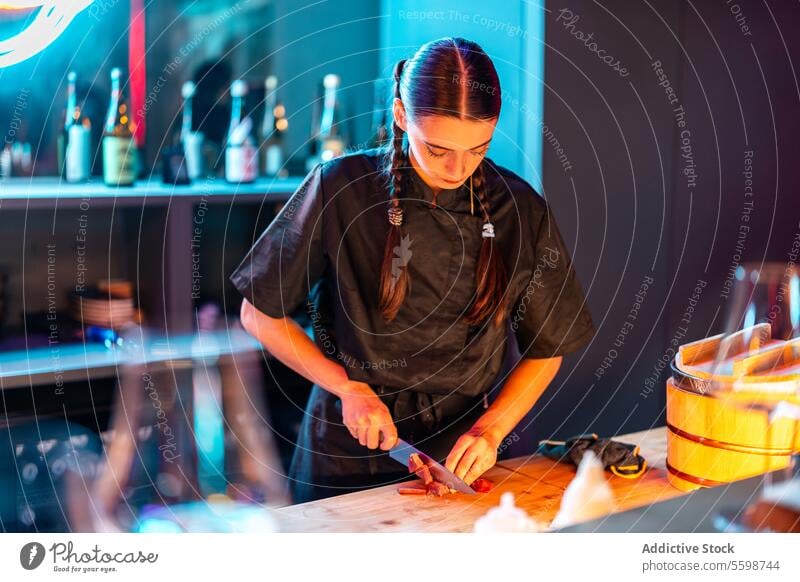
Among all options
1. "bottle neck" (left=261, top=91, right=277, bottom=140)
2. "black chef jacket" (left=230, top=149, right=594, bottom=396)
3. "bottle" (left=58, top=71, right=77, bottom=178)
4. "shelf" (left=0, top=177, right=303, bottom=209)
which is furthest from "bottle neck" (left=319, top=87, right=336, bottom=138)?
"black chef jacket" (left=230, top=149, right=594, bottom=396)

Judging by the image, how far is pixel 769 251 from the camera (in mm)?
2096

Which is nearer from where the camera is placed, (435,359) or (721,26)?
(435,359)

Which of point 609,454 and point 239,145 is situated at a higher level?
point 239,145

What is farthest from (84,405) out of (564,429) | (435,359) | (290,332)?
(564,429)

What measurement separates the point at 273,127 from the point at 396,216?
0.83 metres

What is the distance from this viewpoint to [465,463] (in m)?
1.13

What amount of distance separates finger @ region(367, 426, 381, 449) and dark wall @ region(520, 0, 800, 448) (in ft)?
2.36

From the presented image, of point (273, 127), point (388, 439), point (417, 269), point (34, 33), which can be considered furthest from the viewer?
point (273, 127)

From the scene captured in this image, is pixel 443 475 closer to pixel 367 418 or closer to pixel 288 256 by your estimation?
pixel 367 418

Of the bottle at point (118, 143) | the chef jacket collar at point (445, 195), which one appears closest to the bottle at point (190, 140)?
the bottle at point (118, 143)

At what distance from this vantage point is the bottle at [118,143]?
1.73 meters

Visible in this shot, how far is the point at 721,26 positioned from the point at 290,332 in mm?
1199

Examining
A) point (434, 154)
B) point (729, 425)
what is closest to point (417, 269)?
point (434, 154)
